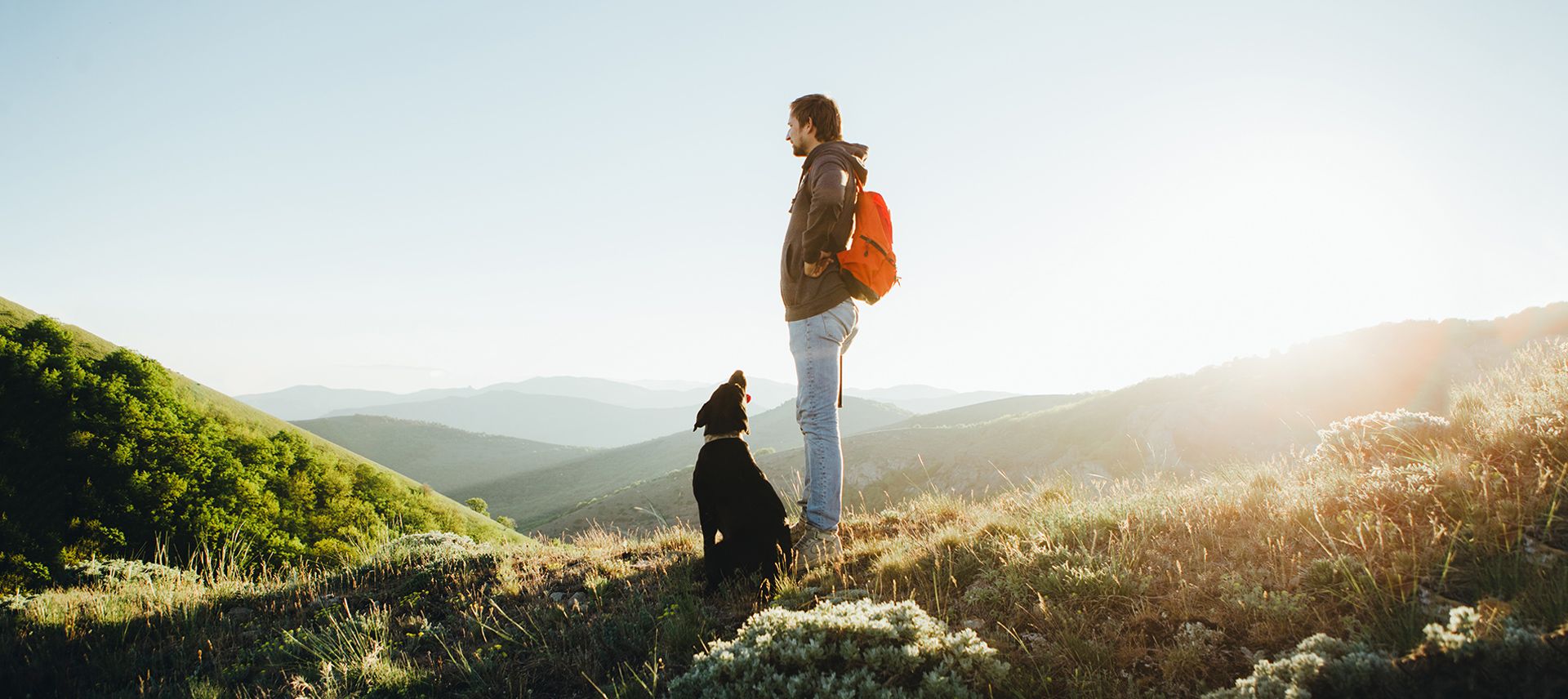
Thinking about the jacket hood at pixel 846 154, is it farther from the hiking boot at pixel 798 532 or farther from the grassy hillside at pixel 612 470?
the grassy hillside at pixel 612 470

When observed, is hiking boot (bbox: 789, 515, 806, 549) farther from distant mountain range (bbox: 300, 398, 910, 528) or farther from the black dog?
distant mountain range (bbox: 300, 398, 910, 528)

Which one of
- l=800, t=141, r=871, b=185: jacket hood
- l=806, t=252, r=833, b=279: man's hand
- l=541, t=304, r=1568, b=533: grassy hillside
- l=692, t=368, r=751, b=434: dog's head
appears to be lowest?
l=541, t=304, r=1568, b=533: grassy hillside

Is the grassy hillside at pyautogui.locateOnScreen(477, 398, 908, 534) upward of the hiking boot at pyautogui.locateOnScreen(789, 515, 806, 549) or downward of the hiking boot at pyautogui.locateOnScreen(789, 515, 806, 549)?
downward

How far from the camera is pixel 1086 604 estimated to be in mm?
3016

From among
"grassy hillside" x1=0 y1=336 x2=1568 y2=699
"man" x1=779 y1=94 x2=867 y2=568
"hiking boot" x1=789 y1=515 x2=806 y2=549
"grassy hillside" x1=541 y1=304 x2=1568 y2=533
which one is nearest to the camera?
"grassy hillside" x1=0 y1=336 x2=1568 y2=699

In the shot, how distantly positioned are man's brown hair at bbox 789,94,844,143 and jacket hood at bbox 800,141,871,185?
164mm

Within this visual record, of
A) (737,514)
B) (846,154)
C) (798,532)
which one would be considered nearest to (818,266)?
(846,154)

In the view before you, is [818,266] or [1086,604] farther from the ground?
[818,266]

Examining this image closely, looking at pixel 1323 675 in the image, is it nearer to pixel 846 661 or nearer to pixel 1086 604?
pixel 1086 604

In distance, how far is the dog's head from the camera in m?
4.09

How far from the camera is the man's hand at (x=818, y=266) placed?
4.04 meters

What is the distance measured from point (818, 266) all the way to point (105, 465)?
37.5 feet

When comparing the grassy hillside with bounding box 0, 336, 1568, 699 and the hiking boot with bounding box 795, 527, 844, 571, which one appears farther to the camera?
the hiking boot with bounding box 795, 527, 844, 571

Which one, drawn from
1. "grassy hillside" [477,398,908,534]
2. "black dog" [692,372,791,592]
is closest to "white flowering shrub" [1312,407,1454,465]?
"black dog" [692,372,791,592]
